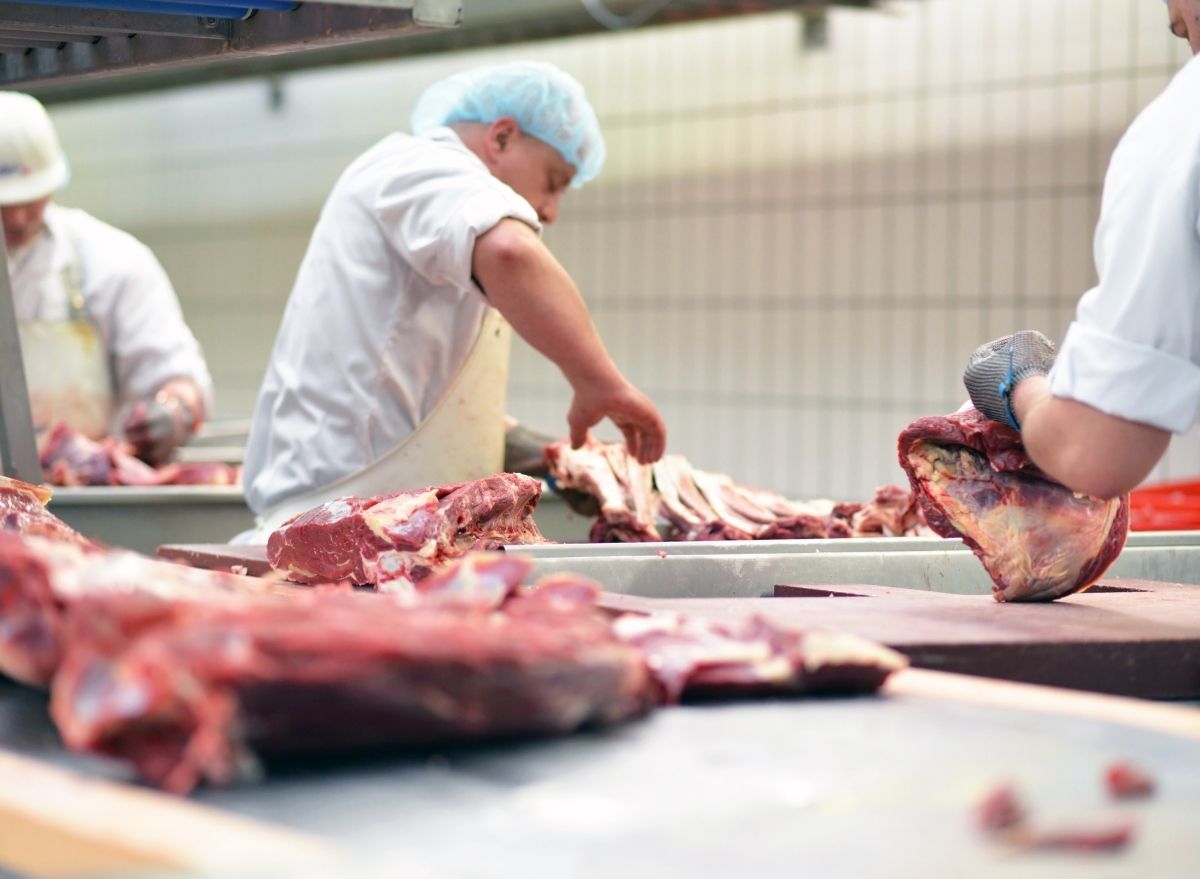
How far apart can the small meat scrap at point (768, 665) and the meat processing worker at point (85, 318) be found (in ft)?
12.6

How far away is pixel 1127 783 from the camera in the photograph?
51.6 inches

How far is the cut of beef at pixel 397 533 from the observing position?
257 cm

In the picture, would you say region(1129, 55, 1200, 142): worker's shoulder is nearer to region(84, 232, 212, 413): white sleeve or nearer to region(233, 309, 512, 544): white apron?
region(233, 309, 512, 544): white apron

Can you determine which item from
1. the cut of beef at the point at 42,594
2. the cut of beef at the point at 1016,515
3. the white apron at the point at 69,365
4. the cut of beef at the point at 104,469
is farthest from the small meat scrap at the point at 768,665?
the white apron at the point at 69,365

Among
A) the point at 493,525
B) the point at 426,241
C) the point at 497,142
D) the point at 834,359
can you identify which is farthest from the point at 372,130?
the point at 493,525

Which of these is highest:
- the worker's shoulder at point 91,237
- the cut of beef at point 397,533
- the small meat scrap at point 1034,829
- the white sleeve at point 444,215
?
the white sleeve at point 444,215

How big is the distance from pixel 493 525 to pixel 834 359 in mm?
4295

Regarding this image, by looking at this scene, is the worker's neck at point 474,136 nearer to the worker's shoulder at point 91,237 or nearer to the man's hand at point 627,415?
the man's hand at point 627,415

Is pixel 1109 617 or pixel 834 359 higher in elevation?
pixel 1109 617

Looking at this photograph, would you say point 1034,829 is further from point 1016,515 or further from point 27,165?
point 27,165

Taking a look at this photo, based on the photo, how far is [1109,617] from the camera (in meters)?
2.23

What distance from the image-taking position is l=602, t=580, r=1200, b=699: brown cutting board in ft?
6.31

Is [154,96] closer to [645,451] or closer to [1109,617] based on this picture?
[645,451]

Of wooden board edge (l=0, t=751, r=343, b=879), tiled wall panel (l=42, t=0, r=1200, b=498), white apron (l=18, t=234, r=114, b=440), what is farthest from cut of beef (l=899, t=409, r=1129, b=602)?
white apron (l=18, t=234, r=114, b=440)
